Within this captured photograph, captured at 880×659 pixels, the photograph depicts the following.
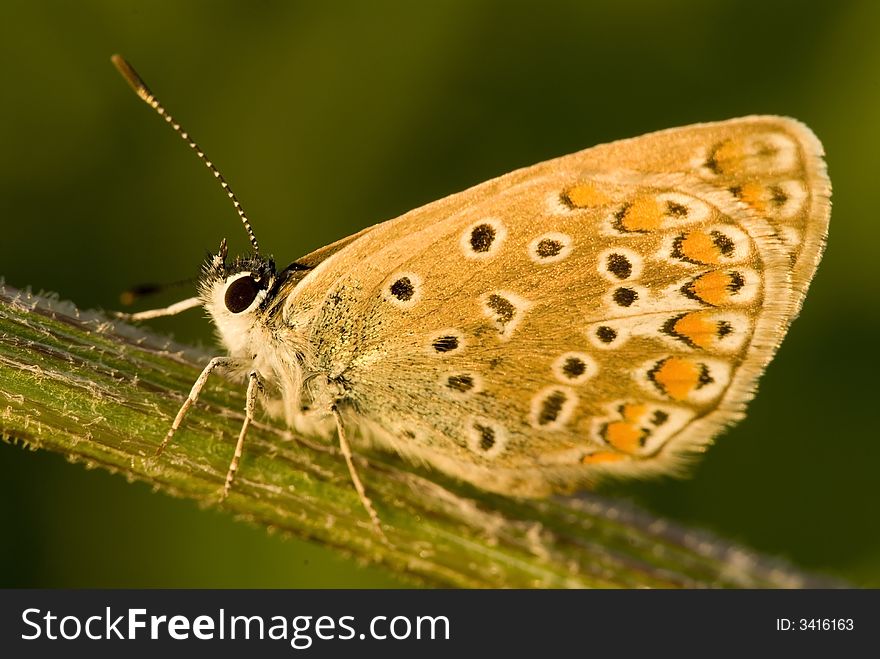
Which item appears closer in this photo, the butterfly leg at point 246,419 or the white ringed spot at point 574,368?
the butterfly leg at point 246,419

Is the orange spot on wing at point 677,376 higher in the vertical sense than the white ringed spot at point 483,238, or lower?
lower

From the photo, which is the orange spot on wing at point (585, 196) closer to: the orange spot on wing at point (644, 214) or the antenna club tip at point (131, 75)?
the orange spot on wing at point (644, 214)

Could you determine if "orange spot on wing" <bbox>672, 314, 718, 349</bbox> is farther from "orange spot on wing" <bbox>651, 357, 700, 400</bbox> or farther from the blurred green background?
the blurred green background

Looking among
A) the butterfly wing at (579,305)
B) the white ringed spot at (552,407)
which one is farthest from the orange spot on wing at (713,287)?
the white ringed spot at (552,407)

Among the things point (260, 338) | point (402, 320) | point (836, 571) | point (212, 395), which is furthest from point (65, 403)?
point (836, 571)

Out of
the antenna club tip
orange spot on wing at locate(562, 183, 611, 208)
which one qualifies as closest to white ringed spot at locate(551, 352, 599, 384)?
orange spot on wing at locate(562, 183, 611, 208)

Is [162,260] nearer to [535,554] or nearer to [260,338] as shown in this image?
[260,338]

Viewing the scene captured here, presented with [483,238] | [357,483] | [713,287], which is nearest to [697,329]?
[713,287]
